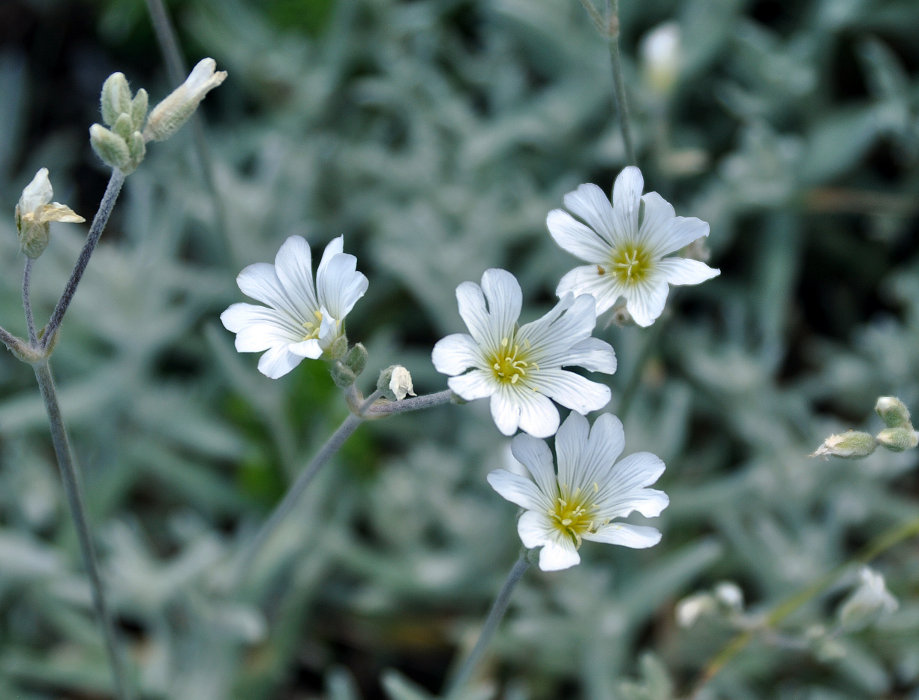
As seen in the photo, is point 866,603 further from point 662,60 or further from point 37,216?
point 662,60

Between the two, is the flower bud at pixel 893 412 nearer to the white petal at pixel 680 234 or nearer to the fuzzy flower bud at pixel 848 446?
the fuzzy flower bud at pixel 848 446

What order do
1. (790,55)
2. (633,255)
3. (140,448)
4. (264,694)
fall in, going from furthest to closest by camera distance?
1. (790,55)
2. (140,448)
3. (264,694)
4. (633,255)

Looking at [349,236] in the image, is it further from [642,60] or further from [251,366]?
[642,60]

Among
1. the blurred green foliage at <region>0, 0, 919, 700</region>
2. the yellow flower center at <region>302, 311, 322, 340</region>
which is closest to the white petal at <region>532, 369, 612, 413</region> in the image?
the yellow flower center at <region>302, 311, 322, 340</region>

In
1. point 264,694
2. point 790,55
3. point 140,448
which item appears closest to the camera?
point 264,694

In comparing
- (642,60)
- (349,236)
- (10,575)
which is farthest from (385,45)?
(10,575)

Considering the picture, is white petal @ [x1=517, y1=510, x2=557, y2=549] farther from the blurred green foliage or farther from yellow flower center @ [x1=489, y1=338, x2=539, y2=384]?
the blurred green foliage

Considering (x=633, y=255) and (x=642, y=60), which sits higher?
(x=642, y=60)
